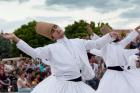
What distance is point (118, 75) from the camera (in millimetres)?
10117

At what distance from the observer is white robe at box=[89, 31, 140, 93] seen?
9883 millimetres

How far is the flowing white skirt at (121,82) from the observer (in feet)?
32.3

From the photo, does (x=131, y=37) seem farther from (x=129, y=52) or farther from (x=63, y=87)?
(x=63, y=87)

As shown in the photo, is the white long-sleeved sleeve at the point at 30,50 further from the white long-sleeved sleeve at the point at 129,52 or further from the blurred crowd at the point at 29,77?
the blurred crowd at the point at 29,77

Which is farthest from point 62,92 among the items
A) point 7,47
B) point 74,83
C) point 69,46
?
point 7,47

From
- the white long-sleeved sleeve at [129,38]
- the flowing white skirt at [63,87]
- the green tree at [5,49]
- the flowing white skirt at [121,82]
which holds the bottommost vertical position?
the green tree at [5,49]

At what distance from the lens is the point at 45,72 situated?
19.8 metres

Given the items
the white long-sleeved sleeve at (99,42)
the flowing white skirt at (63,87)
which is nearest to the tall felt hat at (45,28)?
the white long-sleeved sleeve at (99,42)

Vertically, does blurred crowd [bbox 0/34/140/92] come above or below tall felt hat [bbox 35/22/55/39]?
below

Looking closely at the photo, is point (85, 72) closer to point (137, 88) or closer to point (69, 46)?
point (69, 46)

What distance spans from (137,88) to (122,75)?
0.45m

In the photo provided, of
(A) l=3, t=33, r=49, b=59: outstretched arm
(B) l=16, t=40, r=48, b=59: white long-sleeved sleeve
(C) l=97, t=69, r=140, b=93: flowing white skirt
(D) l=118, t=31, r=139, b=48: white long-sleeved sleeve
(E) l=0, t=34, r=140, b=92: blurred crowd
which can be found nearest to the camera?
(A) l=3, t=33, r=49, b=59: outstretched arm

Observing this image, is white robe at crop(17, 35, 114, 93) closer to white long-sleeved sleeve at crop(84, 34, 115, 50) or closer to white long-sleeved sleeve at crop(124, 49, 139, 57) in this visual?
white long-sleeved sleeve at crop(84, 34, 115, 50)

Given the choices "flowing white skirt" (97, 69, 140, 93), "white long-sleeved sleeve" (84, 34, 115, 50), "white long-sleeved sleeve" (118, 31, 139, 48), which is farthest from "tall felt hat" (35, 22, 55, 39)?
"flowing white skirt" (97, 69, 140, 93)
